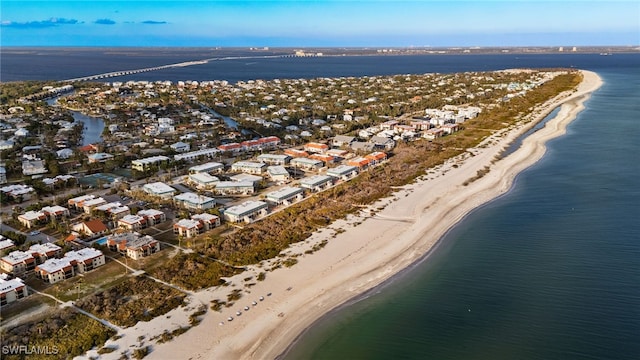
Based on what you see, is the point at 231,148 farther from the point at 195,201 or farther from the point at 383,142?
the point at 383,142

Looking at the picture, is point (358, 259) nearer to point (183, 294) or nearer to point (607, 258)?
point (183, 294)

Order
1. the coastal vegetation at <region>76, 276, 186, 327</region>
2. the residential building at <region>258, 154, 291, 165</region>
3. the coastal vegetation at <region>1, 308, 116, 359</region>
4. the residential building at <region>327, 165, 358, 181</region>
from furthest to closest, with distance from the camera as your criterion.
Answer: the residential building at <region>258, 154, 291, 165</region> < the residential building at <region>327, 165, 358, 181</region> < the coastal vegetation at <region>76, 276, 186, 327</region> < the coastal vegetation at <region>1, 308, 116, 359</region>

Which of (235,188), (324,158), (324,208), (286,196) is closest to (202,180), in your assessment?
(235,188)

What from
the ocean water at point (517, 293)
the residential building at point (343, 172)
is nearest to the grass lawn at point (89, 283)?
the ocean water at point (517, 293)

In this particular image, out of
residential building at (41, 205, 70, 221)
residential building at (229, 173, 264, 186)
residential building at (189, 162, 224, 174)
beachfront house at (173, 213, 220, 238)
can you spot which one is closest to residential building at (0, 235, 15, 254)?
residential building at (41, 205, 70, 221)

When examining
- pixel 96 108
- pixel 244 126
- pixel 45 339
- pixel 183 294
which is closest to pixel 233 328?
pixel 183 294

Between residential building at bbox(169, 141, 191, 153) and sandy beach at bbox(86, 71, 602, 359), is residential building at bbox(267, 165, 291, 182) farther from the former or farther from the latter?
residential building at bbox(169, 141, 191, 153)

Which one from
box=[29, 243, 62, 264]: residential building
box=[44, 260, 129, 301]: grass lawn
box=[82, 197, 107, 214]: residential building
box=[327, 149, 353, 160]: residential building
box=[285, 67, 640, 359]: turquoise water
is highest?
box=[327, 149, 353, 160]: residential building
